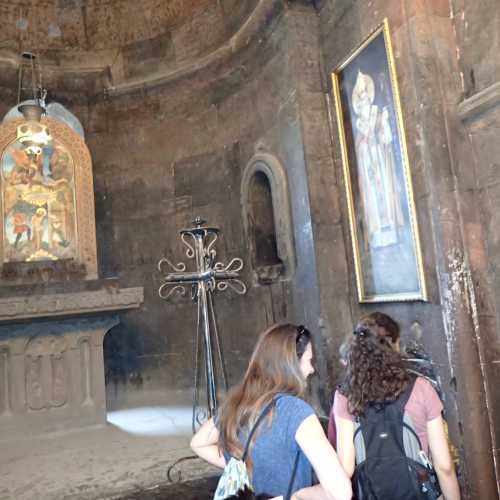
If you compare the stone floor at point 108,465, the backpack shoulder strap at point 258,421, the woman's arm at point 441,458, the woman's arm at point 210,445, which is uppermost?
the backpack shoulder strap at point 258,421

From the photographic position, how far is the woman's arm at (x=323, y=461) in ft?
4.92

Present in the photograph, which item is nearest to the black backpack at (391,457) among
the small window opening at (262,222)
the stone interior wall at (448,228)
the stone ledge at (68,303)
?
the stone interior wall at (448,228)

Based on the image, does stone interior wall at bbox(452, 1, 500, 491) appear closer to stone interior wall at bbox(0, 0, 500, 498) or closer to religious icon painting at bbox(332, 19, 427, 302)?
stone interior wall at bbox(0, 0, 500, 498)

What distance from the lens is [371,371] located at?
6.31 ft

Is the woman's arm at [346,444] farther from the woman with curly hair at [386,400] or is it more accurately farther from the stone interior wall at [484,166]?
the stone interior wall at [484,166]

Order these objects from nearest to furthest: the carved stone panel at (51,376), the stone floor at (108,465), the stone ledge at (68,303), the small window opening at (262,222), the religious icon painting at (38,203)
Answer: the stone floor at (108,465) → the stone ledge at (68,303) → the carved stone panel at (51,376) → the small window opening at (262,222) → the religious icon painting at (38,203)

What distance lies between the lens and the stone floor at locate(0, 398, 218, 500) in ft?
11.7

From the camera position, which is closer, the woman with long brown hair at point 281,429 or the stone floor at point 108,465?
the woman with long brown hair at point 281,429

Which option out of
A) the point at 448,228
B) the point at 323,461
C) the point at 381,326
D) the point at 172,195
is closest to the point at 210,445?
A: the point at 323,461

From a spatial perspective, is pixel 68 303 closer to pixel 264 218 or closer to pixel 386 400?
pixel 264 218

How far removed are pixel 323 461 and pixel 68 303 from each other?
4.22 m

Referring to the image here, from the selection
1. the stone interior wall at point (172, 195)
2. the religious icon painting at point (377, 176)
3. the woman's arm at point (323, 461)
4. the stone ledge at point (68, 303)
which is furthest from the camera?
the stone interior wall at point (172, 195)

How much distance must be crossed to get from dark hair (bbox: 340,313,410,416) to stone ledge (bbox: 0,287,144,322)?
378 cm

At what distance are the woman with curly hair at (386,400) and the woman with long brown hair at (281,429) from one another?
0.31 meters
